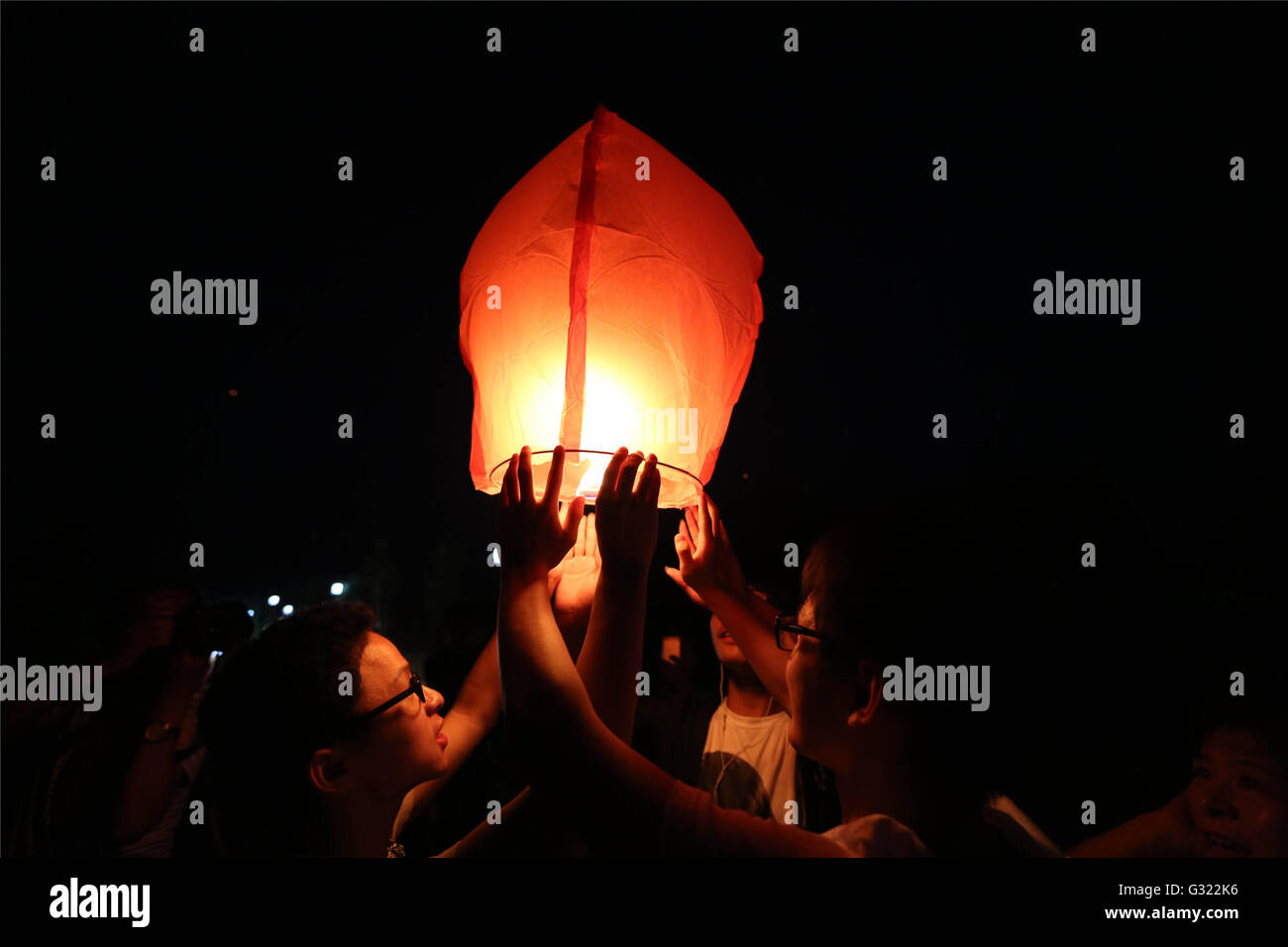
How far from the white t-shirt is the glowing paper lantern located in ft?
3.44

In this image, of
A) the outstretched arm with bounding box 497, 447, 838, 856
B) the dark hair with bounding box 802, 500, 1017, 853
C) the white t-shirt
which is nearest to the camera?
the outstretched arm with bounding box 497, 447, 838, 856

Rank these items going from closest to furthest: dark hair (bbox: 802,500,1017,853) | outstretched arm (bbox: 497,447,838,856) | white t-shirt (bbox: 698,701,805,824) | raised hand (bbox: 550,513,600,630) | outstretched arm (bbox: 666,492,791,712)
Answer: outstretched arm (bbox: 497,447,838,856) → dark hair (bbox: 802,500,1017,853) → raised hand (bbox: 550,513,600,630) → outstretched arm (bbox: 666,492,791,712) → white t-shirt (bbox: 698,701,805,824)

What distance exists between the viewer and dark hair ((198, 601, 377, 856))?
1.23 m

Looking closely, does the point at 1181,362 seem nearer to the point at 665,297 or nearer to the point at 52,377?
the point at 665,297

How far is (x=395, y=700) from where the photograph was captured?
1.31 metres

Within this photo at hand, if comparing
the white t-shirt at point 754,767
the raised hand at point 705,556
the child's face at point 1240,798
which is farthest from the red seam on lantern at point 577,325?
the child's face at point 1240,798

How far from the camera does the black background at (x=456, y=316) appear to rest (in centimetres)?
217

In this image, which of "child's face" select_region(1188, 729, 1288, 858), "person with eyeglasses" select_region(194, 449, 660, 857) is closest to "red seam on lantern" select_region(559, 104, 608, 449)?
"person with eyeglasses" select_region(194, 449, 660, 857)

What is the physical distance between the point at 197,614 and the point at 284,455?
25.1 inches

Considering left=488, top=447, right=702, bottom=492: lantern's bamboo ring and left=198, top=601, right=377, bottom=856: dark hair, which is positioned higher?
left=488, top=447, right=702, bottom=492: lantern's bamboo ring

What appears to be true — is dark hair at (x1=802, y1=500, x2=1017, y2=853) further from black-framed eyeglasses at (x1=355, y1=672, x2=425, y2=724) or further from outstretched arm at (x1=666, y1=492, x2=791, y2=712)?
black-framed eyeglasses at (x1=355, y1=672, x2=425, y2=724)

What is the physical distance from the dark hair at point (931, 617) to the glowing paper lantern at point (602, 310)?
40cm

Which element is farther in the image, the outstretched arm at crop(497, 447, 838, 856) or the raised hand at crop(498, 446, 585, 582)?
the raised hand at crop(498, 446, 585, 582)
